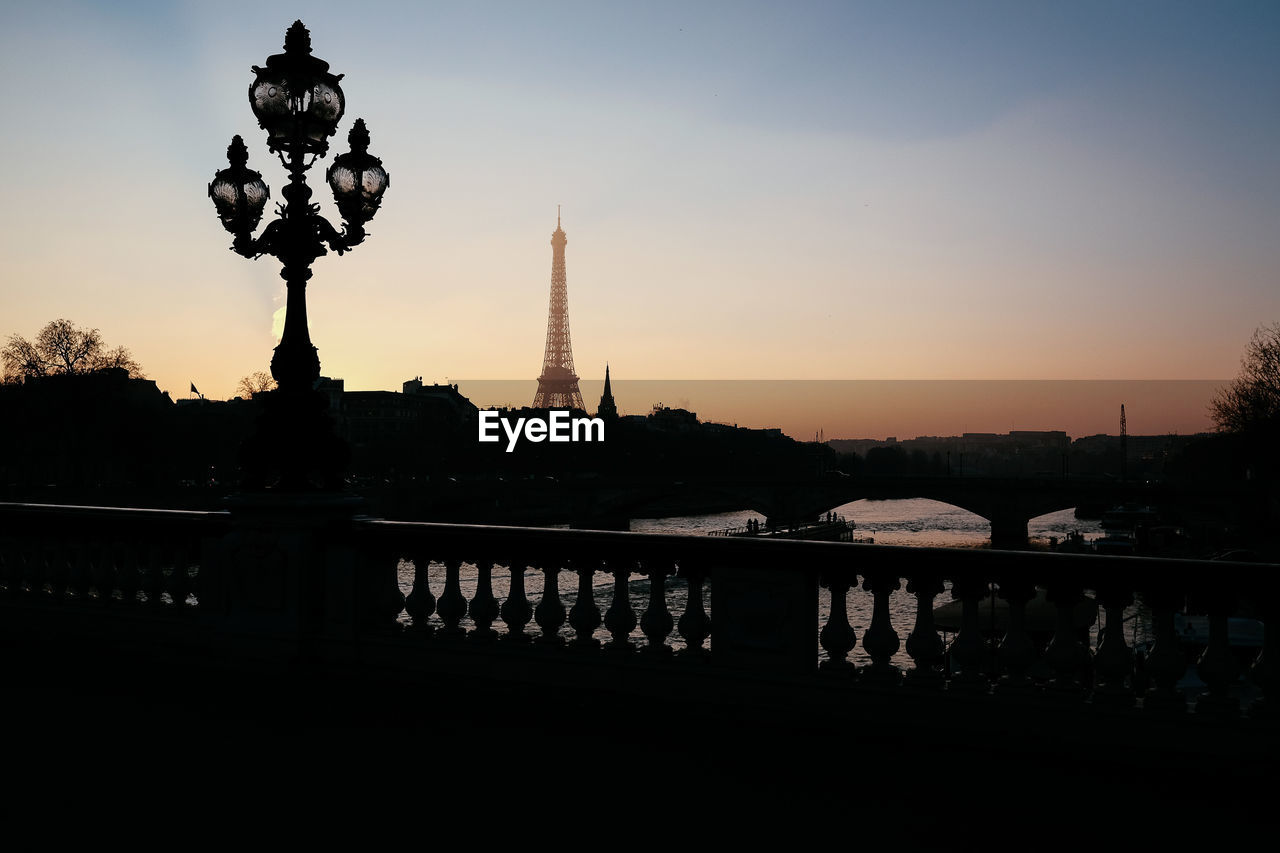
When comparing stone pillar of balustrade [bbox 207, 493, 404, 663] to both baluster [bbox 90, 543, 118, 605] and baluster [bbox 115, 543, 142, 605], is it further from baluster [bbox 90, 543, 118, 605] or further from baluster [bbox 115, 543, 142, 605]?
baluster [bbox 90, 543, 118, 605]

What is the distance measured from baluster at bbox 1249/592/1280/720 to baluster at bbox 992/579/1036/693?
0.98 m

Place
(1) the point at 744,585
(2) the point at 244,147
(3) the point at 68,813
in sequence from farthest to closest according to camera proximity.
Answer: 1. (2) the point at 244,147
2. (1) the point at 744,585
3. (3) the point at 68,813

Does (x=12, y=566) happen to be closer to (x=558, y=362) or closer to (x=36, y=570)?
(x=36, y=570)

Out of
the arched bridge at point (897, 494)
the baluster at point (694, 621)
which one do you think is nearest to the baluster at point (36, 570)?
the baluster at point (694, 621)

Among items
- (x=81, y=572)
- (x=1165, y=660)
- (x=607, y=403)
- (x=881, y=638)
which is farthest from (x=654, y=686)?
(x=607, y=403)

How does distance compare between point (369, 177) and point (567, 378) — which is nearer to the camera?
point (369, 177)

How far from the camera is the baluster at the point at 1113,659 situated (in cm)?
517

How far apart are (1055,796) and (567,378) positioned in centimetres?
12703

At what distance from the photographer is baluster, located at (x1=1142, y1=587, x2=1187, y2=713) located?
504 cm

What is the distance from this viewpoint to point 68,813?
453cm

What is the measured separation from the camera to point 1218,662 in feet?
16.3

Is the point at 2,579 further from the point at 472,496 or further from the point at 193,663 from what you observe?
the point at 472,496

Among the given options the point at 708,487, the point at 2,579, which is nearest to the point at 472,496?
the point at 708,487

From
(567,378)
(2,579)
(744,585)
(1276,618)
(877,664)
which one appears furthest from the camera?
(567,378)
